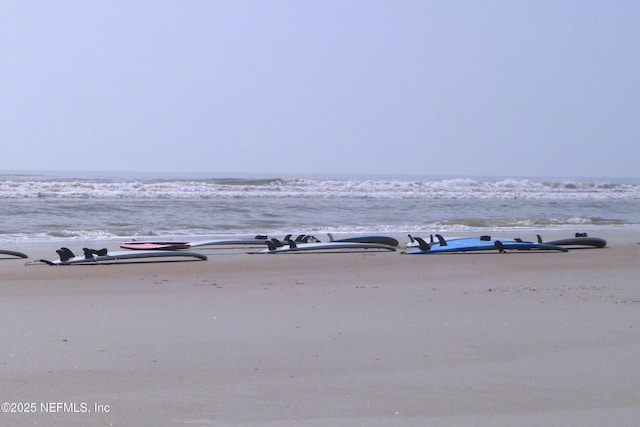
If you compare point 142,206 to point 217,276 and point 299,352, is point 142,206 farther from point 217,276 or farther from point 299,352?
point 299,352

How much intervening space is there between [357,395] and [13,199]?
65.2ft

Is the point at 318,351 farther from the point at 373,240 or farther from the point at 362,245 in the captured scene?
the point at 373,240

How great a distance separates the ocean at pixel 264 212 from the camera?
48.6 ft

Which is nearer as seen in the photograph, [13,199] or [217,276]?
[217,276]

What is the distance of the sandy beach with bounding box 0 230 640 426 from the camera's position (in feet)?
12.4

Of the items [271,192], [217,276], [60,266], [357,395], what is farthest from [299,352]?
[271,192]

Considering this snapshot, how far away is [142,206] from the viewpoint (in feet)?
66.6

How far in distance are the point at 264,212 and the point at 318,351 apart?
1442 cm

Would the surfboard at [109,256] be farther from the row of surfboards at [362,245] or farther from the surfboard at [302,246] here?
the surfboard at [302,246]

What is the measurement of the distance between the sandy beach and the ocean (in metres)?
6.58

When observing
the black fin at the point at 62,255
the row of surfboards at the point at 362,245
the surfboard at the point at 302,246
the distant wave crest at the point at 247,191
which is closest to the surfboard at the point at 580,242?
the row of surfboards at the point at 362,245

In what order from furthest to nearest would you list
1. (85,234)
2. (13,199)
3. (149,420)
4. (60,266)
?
1. (13,199)
2. (85,234)
3. (60,266)
4. (149,420)

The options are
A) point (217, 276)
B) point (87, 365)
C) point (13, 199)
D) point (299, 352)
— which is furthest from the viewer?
point (13, 199)

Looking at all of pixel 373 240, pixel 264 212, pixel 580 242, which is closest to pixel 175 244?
pixel 373 240
